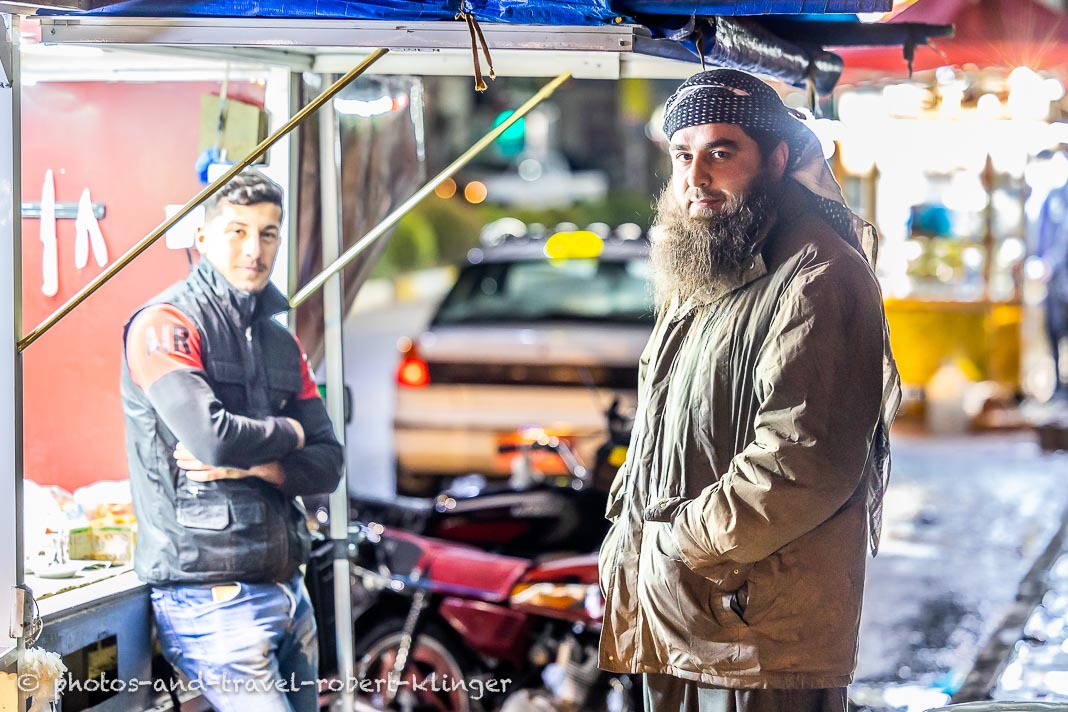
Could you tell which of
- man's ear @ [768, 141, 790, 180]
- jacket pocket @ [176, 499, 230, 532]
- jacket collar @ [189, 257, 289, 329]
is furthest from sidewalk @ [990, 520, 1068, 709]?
jacket collar @ [189, 257, 289, 329]

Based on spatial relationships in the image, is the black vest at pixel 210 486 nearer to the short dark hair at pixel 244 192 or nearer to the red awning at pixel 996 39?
the short dark hair at pixel 244 192

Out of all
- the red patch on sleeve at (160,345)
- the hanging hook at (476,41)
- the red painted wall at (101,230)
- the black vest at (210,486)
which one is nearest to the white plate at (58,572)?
the black vest at (210,486)

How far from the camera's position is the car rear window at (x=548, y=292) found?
8.17 metres

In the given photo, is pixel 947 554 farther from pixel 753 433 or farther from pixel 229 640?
pixel 229 640

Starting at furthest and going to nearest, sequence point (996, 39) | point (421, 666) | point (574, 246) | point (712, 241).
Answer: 1. point (574, 246)
2. point (996, 39)
3. point (421, 666)
4. point (712, 241)

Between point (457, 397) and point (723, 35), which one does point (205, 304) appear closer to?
point (723, 35)

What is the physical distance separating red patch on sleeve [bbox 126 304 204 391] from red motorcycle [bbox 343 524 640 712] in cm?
105

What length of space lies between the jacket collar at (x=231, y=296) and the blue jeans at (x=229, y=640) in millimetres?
775

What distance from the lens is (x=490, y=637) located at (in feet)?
14.7

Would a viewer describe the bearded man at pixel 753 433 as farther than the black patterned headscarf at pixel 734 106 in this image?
No

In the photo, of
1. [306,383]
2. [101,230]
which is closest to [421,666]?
[306,383]

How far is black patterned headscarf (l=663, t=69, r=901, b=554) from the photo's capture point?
3070 millimetres

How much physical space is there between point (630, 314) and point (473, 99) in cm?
3387

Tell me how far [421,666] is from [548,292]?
163 inches
